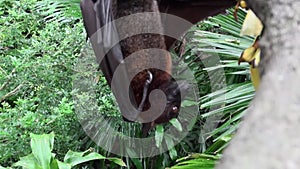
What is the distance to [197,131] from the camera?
8.25ft

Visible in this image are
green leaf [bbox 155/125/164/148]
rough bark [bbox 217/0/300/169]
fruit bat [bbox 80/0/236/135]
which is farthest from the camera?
green leaf [bbox 155/125/164/148]

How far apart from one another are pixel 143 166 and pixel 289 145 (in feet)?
7.91

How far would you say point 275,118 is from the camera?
0.17 m

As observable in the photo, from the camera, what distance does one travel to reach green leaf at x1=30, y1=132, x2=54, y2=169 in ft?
6.37

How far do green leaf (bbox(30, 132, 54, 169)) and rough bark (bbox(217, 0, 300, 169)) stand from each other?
1802 millimetres

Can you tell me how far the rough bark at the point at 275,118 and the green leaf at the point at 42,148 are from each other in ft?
5.91

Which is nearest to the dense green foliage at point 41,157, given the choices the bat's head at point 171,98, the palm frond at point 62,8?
the palm frond at point 62,8

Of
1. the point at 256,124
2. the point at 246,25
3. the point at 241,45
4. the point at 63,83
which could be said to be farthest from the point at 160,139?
the point at 256,124

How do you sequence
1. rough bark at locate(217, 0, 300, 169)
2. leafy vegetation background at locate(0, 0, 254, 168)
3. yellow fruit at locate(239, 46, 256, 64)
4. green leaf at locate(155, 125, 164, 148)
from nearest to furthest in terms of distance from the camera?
rough bark at locate(217, 0, 300, 169) → yellow fruit at locate(239, 46, 256, 64) → leafy vegetation background at locate(0, 0, 254, 168) → green leaf at locate(155, 125, 164, 148)

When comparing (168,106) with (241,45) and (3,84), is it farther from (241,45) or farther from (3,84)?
(3,84)

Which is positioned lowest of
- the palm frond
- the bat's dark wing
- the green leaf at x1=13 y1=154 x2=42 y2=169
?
the green leaf at x1=13 y1=154 x2=42 y2=169

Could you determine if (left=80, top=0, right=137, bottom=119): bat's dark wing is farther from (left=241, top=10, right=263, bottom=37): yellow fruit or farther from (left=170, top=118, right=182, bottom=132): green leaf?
(left=170, top=118, right=182, bottom=132): green leaf

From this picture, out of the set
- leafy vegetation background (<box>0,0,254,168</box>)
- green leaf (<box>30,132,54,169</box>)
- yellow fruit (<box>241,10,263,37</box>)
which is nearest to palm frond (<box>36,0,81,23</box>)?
leafy vegetation background (<box>0,0,254,168</box>)

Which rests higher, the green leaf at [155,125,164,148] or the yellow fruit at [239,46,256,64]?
the yellow fruit at [239,46,256,64]
